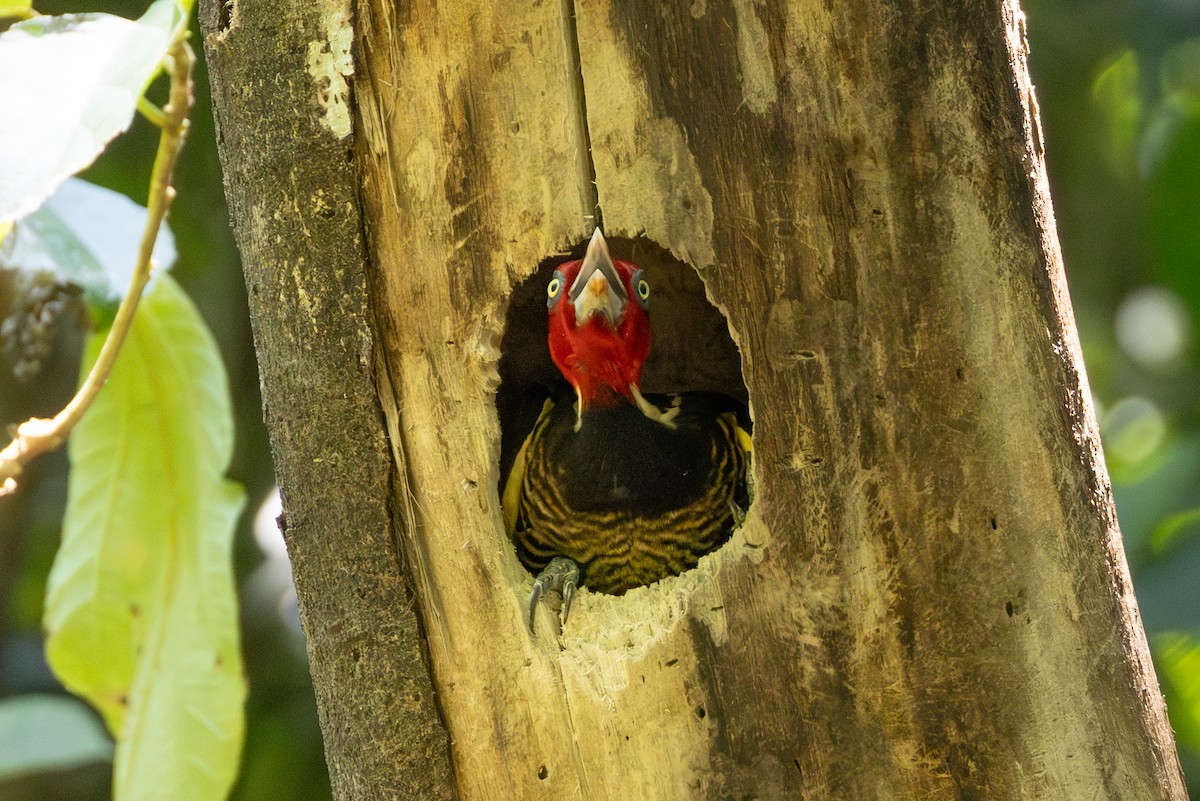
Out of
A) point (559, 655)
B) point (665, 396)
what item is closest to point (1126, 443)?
point (665, 396)

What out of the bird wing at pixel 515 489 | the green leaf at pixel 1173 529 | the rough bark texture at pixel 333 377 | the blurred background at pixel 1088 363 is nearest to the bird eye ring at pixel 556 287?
the bird wing at pixel 515 489

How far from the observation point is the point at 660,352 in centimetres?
244

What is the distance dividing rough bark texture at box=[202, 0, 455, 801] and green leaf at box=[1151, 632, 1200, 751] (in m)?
1.82

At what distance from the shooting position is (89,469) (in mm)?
1917

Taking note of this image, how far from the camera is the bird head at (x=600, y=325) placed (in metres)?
1.69

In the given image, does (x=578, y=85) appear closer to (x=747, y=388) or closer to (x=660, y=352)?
(x=747, y=388)

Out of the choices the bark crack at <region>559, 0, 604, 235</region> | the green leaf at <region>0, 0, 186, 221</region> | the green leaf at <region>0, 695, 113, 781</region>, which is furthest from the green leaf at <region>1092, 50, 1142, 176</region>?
the green leaf at <region>0, 695, 113, 781</region>

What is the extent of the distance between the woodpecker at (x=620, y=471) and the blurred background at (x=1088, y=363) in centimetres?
118

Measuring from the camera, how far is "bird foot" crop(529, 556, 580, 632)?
1.47 meters

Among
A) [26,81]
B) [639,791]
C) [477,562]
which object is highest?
[26,81]

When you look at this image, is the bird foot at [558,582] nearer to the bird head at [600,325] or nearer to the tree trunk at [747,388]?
the tree trunk at [747,388]

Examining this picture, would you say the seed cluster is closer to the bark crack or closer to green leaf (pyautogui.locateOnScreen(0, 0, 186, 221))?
green leaf (pyautogui.locateOnScreen(0, 0, 186, 221))

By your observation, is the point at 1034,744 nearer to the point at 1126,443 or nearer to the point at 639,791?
the point at 639,791

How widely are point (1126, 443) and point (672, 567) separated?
7.49 feet
